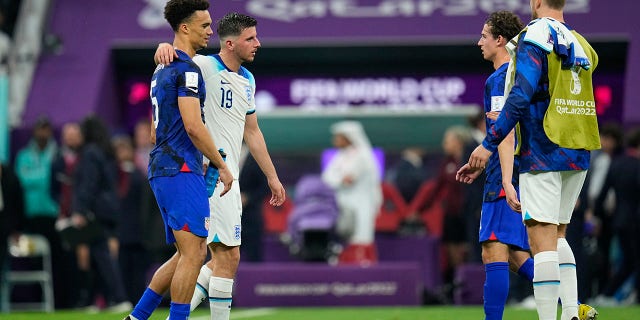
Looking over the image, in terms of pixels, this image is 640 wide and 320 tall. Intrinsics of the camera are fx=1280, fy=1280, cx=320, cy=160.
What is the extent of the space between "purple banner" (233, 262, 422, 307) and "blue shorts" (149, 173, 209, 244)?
Answer: 678cm

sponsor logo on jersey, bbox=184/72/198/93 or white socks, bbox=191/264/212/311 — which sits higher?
sponsor logo on jersey, bbox=184/72/198/93

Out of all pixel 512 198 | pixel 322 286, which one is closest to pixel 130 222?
pixel 322 286

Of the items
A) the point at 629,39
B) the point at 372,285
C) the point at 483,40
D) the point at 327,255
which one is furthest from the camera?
the point at 629,39

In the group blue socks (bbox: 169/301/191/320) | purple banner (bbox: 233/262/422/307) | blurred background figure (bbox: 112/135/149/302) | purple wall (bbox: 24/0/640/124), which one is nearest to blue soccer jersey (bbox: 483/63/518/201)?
blue socks (bbox: 169/301/191/320)

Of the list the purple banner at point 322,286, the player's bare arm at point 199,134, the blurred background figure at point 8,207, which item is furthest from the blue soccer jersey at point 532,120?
the blurred background figure at point 8,207

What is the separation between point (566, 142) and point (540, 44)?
608 mm

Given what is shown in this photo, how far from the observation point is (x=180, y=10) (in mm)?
8008

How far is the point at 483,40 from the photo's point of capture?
28.5 feet

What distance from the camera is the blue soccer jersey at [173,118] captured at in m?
7.79

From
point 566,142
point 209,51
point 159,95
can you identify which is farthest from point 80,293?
point 566,142

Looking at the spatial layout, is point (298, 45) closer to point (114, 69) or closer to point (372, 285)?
point (114, 69)

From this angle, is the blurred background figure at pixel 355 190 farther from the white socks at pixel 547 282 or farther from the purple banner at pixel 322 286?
the white socks at pixel 547 282

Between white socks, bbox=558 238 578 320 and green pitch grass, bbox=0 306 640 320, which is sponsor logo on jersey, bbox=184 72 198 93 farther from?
green pitch grass, bbox=0 306 640 320

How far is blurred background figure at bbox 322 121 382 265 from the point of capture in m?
16.4
